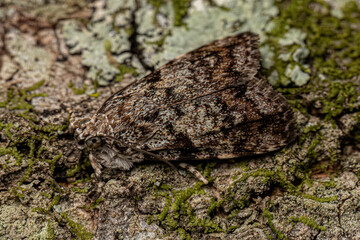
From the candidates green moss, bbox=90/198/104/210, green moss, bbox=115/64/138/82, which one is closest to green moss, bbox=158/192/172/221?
green moss, bbox=90/198/104/210

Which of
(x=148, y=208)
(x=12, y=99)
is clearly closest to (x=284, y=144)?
(x=148, y=208)

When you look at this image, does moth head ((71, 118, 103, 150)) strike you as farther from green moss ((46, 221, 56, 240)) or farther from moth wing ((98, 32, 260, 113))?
green moss ((46, 221, 56, 240))

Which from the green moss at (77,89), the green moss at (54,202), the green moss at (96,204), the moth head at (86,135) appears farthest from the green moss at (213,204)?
the green moss at (77,89)

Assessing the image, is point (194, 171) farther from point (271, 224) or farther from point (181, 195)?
point (271, 224)

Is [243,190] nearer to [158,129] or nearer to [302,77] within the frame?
[158,129]

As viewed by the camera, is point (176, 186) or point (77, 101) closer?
point (176, 186)

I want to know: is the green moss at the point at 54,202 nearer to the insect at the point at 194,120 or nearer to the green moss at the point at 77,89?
the insect at the point at 194,120
